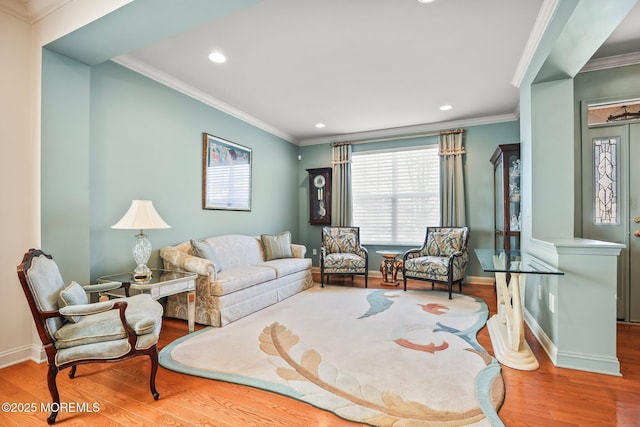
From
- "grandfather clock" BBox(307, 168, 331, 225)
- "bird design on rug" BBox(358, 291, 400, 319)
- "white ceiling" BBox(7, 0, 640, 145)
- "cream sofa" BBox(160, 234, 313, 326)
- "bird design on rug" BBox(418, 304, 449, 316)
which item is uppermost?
"white ceiling" BBox(7, 0, 640, 145)

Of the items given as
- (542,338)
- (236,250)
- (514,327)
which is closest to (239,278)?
(236,250)

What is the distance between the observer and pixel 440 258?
471 cm

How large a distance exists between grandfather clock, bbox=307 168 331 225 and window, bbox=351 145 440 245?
0.49 meters

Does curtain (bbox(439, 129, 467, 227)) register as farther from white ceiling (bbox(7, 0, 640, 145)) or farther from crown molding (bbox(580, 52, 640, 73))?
crown molding (bbox(580, 52, 640, 73))

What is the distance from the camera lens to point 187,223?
396 centimetres

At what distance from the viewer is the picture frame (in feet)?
13.9

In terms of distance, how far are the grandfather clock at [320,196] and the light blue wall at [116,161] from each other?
1.74 m

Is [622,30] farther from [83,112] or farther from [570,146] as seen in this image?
[83,112]

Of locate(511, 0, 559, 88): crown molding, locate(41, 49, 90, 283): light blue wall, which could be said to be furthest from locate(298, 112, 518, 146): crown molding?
locate(41, 49, 90, 283): light blue wall

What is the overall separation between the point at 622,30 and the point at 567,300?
238cm

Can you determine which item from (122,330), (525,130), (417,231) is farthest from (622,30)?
(122,330)

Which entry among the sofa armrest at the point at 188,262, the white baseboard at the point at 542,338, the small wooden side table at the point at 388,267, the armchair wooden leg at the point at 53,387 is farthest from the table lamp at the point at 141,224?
the small wooden side table at the point at 388,267

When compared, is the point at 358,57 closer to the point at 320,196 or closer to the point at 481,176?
the point at 481,176

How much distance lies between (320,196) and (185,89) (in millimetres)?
3122
